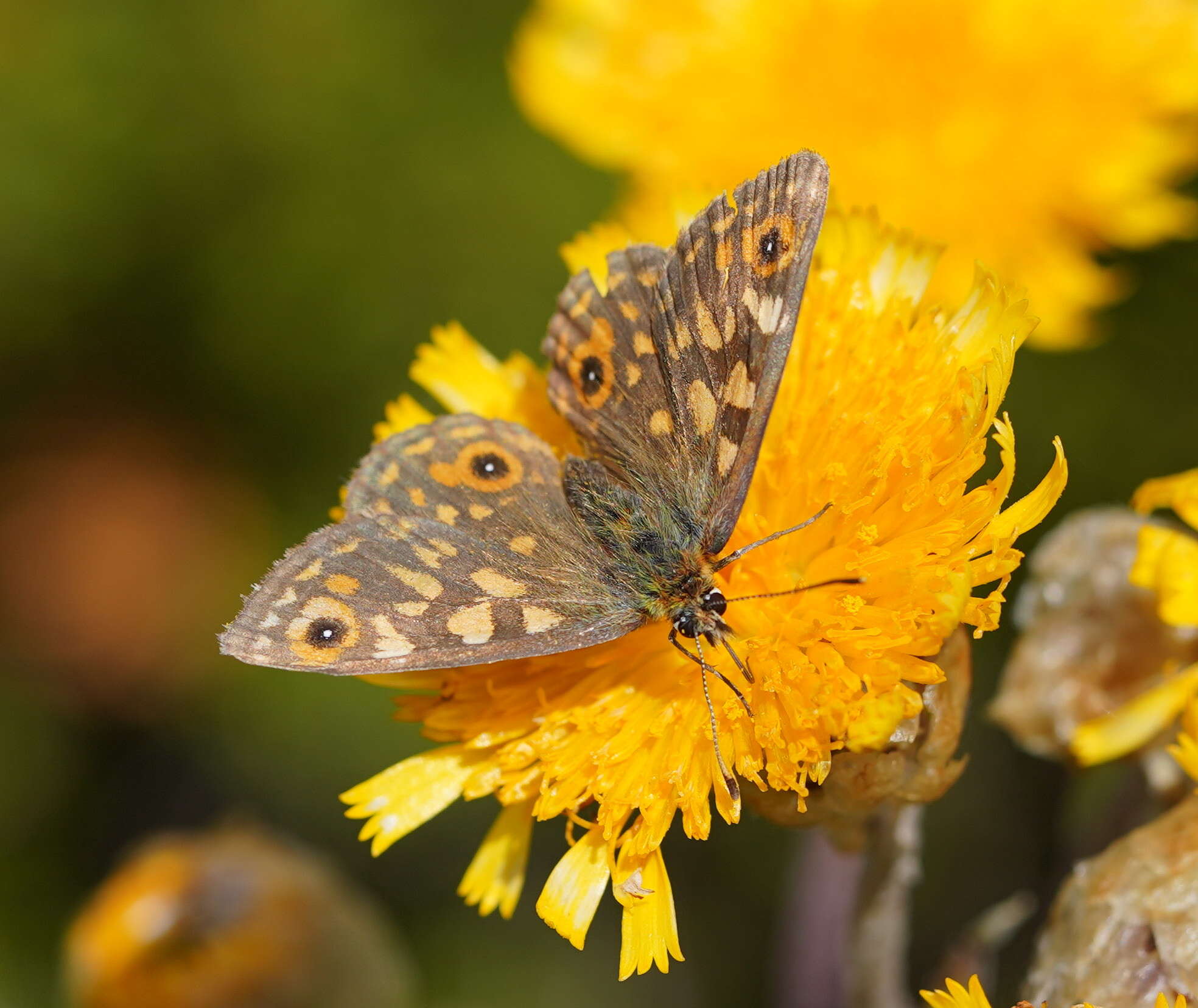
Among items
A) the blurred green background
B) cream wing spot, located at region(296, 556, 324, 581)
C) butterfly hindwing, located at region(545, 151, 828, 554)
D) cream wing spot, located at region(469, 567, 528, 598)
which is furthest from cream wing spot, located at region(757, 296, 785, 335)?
the blurred green background

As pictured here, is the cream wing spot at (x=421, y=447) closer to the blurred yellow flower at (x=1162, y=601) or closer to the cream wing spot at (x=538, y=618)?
the cream wing spot at (x=538, y=618)

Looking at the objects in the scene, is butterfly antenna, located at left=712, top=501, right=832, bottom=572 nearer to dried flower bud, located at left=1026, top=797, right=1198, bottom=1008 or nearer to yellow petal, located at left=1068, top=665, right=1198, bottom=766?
yellow petal, located at left=1068, top=665, right=1198, bottom=766

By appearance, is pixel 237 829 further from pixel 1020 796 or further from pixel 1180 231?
pixel 1180 231

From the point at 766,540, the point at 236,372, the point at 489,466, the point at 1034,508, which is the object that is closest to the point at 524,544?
the point at 489,466

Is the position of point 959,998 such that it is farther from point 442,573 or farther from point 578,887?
point 442,573

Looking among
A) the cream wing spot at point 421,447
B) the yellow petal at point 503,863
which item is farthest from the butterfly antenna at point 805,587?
the cream wing spot at point 421,447

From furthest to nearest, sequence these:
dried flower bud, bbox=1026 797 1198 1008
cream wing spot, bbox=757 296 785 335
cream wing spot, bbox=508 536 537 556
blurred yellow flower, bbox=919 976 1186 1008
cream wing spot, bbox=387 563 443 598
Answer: cream wing spot, bbox=508 536 537 556, cream wing spot, bbox=387 563 443 598, cream wing spot, bbox=757 296 785 335, dried flower bud, bbox=1026 797 1198 1008, blurred yellow flower, bbox=919 976 1186 1008
